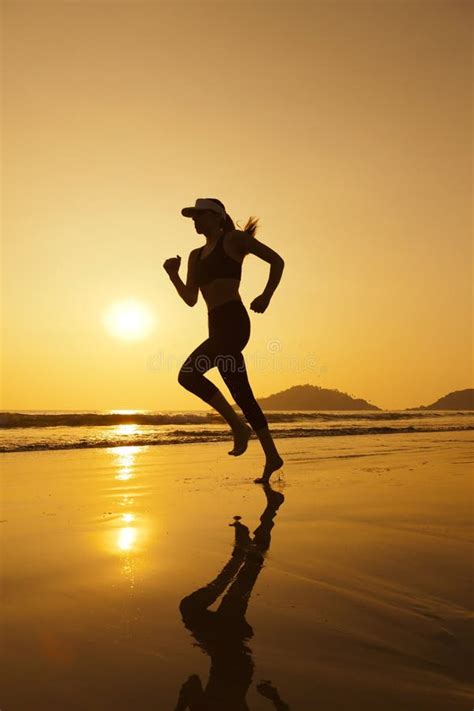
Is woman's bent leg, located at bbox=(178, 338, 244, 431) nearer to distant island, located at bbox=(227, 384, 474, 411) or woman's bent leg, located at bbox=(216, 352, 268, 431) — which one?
woman's bent leg, located at bbox=(216, 352, 268, 431)

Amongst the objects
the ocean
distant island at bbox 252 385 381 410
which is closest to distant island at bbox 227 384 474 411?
distant island at bbox 252 385 381 410

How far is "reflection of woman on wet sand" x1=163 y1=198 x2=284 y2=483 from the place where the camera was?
5.07 meters

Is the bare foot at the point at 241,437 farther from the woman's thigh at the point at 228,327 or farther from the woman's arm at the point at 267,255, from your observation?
the woman's arm at the point at 267,255

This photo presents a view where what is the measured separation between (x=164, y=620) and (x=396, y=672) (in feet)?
2.25

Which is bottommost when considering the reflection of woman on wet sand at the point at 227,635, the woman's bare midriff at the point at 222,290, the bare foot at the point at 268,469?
the reflection of woman on wet sand at the point at 227,635

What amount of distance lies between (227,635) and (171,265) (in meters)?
4.02

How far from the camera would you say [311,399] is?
398ft

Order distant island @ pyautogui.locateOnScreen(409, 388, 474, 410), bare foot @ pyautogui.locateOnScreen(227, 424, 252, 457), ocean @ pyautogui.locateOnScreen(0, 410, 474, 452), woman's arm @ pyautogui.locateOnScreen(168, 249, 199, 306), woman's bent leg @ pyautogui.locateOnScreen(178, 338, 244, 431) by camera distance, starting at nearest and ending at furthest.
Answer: woman's bent leg @ pyautogui.locateOnScreen(178, 338, 244, 431) → woman's arm @ pyautogui.locateOnScreen(168, 249, 199, 306) → bare foot @ pyautogui.locateOnScreen(227, 424, 252, 457) → ocean @ pyautogui.locateOnScreen(0, 410, 474, 452) → distant island @ pyautogui.locateOnScreen(409, 388, 474, 410)

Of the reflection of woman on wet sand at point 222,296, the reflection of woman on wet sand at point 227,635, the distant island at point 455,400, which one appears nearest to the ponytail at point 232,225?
the reflection of woman on wet sand at point 222,296

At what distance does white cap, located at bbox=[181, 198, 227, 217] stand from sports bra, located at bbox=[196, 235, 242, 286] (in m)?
0.24

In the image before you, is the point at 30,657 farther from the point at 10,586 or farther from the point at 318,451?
the point at 318,451

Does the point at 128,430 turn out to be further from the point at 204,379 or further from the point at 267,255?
the point at 267,255

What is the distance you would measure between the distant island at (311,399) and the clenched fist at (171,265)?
361 ft

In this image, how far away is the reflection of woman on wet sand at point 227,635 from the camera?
1.33m
